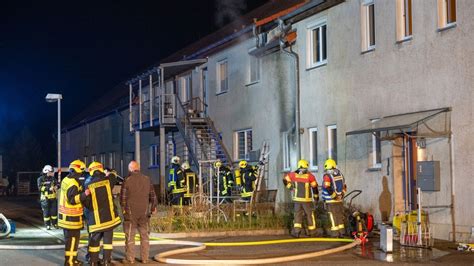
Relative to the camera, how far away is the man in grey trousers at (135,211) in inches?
490

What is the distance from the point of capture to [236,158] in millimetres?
25062

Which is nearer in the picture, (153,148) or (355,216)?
(355,216)

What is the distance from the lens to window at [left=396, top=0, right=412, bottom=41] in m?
16.1

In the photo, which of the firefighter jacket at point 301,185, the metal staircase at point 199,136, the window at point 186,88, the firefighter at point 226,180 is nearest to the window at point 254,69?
the metal staircase at point 199,136

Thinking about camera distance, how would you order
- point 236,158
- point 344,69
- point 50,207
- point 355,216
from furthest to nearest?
point 236,158 → point 50,207 → point 344,69 → point 355,216

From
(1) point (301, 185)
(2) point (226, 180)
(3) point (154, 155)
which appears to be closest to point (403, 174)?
(1) point (301, 185)

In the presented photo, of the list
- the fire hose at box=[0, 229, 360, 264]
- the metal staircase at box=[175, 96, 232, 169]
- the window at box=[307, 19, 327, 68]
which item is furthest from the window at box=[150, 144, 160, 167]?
the fire hose at box=[0, 229, 360, 264]

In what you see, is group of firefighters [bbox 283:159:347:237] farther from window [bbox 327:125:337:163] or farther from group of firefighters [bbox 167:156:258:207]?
group of firefighters [bbox 167:156:258:207]

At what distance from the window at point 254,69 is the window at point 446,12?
29.3 feet

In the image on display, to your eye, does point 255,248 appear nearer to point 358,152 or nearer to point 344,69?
point 358,152

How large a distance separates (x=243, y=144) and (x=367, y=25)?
8272 millimetres

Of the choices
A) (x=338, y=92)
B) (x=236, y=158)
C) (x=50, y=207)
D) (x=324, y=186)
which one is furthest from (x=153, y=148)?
(x=324, y=186)

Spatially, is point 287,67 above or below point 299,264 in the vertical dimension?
above

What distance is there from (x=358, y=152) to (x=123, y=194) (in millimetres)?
7441
